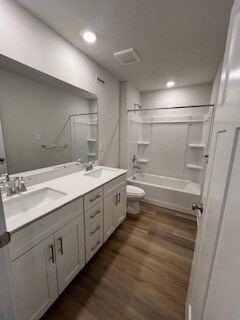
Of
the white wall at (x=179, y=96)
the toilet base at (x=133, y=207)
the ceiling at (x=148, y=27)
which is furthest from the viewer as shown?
the white wall at (x=179, y=96)

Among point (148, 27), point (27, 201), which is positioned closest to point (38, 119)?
point (27, 201)

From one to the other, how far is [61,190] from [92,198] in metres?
0.31

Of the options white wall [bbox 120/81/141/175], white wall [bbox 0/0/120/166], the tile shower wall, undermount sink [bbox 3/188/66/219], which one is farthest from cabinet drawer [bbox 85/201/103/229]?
the tile shower wall

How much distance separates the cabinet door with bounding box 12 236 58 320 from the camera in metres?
0.88

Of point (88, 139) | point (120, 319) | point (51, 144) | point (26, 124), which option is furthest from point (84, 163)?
point (120, 319)

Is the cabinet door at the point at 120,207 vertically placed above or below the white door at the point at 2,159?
below

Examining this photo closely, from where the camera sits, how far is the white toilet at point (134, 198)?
2.46 m

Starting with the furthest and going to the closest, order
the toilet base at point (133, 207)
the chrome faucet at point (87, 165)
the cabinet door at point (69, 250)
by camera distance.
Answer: the toilet base at point (133, 207), the chrome faucet at point (87, 165), the cabinet door at point (69, 250)

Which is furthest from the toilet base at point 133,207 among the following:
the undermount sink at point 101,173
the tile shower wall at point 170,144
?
the tile shower wall at point 170,144

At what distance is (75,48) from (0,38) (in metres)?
0.88

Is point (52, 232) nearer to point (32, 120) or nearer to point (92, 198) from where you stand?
point (92, 198)

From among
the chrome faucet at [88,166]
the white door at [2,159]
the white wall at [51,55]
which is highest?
the white wall at [51,55]

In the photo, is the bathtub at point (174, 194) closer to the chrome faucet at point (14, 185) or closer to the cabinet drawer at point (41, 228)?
the cabinet drawer at point (41, 228)

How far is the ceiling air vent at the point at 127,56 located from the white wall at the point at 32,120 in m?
0.84
